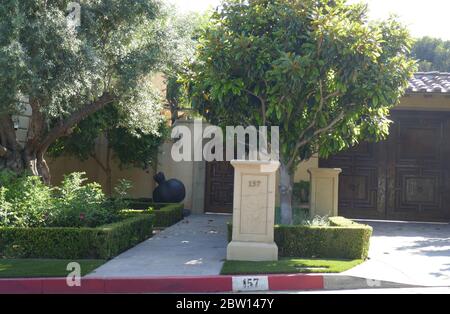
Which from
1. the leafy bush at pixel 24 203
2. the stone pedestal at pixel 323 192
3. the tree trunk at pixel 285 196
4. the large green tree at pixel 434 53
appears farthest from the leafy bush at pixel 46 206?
the large green tree at pixel 434 53

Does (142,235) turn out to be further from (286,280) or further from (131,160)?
(131,160)

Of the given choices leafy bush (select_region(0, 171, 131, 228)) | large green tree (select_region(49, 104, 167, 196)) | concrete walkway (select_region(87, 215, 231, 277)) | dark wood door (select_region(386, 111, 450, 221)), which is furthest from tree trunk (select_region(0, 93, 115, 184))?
dark wood door (select_region(386, 111, 450, 221))

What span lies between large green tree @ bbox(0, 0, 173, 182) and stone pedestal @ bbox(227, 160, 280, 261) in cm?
378

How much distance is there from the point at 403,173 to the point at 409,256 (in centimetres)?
717

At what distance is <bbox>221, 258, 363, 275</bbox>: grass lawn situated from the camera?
7750mm

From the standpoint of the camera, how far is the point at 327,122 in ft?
33.9

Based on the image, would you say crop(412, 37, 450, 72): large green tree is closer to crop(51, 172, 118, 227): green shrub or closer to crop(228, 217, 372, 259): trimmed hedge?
crop(228, 217, 372, 259): trimmed hedge

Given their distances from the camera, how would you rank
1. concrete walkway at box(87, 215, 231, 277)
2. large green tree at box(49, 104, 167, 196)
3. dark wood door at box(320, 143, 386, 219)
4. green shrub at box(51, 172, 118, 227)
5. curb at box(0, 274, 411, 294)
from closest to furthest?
curb at box(0, 274, 411, 294)
concrete walkway at box(87, 215, 231, 277)
green shrub at box(51, 172, 118, 227)
large green tree at box(49, 104, 167, 196)
dark wood door at box(320, 143, 386, 219)

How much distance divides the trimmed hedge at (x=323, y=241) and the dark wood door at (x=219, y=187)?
26.2ft

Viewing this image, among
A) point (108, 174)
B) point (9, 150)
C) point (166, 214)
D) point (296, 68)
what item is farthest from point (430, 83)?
point (9, 150)

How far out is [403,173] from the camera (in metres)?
16.3

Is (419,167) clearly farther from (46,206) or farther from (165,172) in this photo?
(46,206)
